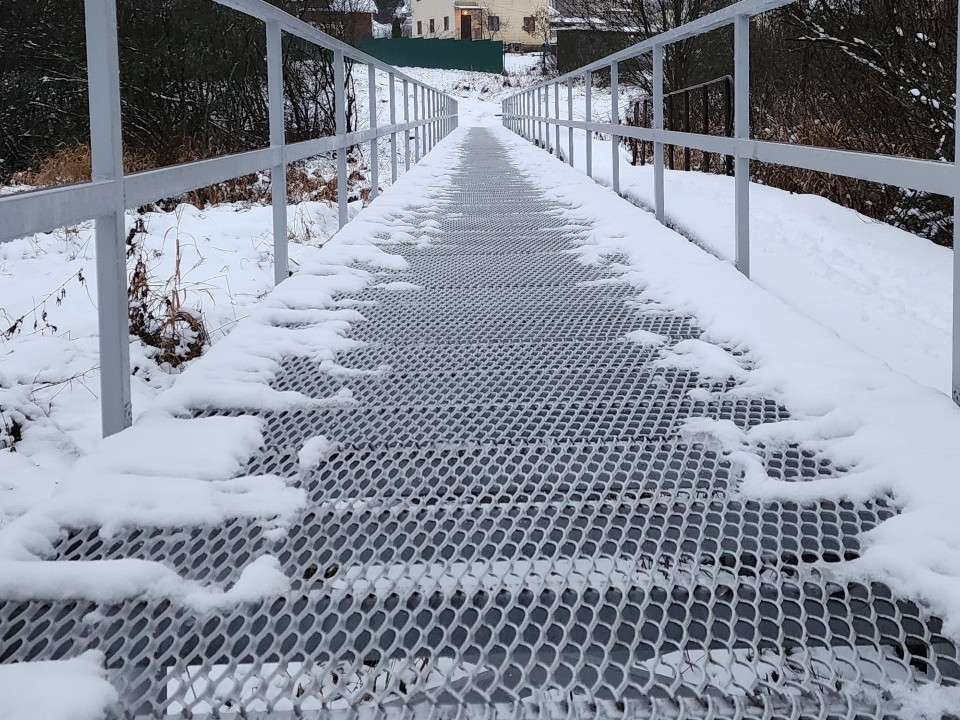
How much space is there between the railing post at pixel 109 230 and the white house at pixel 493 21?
A: 4695 centimetres

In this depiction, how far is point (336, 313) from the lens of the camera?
301cm

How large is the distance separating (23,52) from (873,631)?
29.5 ft

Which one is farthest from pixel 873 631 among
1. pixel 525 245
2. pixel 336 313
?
pixel 525 245

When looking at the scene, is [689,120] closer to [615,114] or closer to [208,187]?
[615,114]

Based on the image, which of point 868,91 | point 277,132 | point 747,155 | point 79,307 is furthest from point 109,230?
point 868,91

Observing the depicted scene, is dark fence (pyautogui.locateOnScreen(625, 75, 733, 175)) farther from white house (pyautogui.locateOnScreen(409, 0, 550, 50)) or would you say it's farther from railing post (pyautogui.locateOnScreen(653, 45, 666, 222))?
white house (pyautogui.locateOnScreen(409, 0, 550, 50))

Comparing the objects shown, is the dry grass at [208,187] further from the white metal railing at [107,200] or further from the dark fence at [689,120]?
the white metal railing at [107,200]

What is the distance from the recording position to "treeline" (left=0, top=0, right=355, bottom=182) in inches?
→ 338

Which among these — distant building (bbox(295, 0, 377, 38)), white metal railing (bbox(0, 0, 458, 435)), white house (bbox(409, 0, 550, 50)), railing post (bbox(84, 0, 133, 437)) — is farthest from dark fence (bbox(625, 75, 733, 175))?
white house (bbox(409, 0, 550, 50))

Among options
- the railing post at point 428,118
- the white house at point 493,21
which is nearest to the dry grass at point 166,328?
the railing post at point 428,118

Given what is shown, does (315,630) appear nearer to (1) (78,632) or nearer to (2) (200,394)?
(1) (78,632)

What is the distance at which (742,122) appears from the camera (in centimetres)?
353

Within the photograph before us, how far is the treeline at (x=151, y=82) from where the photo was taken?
8.58 m

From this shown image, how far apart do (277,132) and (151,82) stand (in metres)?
6.58
